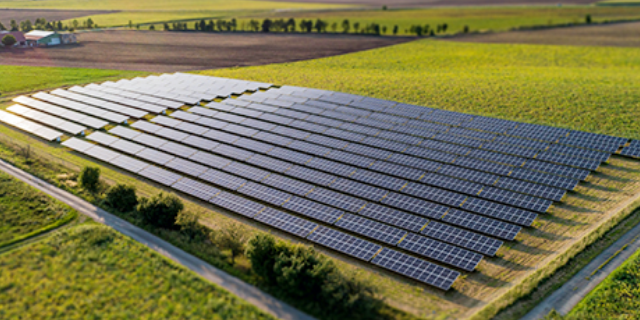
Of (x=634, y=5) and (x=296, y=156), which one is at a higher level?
(x=634, y=5)

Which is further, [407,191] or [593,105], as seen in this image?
[593,105]

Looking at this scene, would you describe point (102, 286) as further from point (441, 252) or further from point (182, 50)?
point (182, 50)

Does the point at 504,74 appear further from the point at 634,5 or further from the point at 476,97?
the point at 634,5

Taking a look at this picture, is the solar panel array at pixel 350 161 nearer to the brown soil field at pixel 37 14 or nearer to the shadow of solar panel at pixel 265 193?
the shadow of solar panel at pixel 265 193

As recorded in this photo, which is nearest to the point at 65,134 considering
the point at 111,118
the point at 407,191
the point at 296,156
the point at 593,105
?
the point at 111,118

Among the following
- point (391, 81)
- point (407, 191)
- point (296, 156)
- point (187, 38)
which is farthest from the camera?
point (187, 38)

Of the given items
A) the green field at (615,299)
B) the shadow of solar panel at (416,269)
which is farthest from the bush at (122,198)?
the green field at (615,299)

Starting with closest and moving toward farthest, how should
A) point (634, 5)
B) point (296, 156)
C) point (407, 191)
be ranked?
point (407, 191) → point (296, 156) → point (634, 5)
